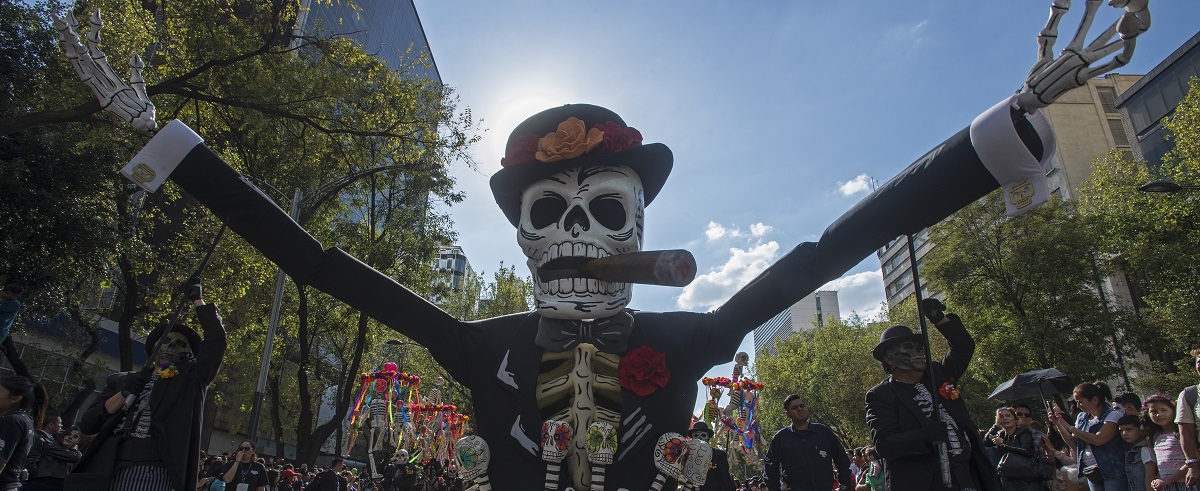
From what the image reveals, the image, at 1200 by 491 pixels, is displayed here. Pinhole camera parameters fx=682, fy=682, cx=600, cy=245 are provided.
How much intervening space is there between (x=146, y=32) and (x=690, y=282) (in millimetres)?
10958

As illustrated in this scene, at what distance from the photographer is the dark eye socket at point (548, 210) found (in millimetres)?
3494

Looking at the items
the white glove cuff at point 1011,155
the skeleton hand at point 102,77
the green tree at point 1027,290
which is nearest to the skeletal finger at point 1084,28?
the white glove cuff at point 1011,155

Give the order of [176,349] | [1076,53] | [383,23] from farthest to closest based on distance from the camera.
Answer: [383,23], [176,349], [1076,53]

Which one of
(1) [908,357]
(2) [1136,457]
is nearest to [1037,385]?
(2) [1136,457]

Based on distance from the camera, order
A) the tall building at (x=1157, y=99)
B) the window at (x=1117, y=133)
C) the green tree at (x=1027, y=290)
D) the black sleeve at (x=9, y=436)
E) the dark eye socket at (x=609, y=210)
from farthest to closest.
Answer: the window at (x=1117, y=133) < the tall building at (x=1157, y=99) < the green tree at (x=1027, y=290) < the black sleeve at (x=9, y=436) < the dark eye socket at (x=609, y=210)

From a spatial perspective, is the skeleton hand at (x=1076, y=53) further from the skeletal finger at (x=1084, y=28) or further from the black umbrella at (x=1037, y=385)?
the black umbrella at (x=1037, y=385)

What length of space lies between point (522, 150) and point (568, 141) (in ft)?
0.95

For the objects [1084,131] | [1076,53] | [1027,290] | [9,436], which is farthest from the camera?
[1084,131]

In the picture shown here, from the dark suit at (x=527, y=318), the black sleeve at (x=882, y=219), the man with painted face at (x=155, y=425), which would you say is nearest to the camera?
Answer: the black sleeve at (x=882, y=219)

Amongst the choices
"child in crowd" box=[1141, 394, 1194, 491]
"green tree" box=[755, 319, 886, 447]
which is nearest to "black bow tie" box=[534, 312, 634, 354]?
"child in crowd" box=[1141, 394, 1194, 491]

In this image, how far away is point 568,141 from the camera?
3496 mm

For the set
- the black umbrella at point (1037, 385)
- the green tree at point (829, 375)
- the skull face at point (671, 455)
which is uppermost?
the green tree at point (829, 375)

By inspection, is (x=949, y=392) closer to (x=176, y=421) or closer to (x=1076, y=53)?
(x=1076, y=53)

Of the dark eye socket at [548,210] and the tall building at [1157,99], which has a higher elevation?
the tall building at [1157,99]
